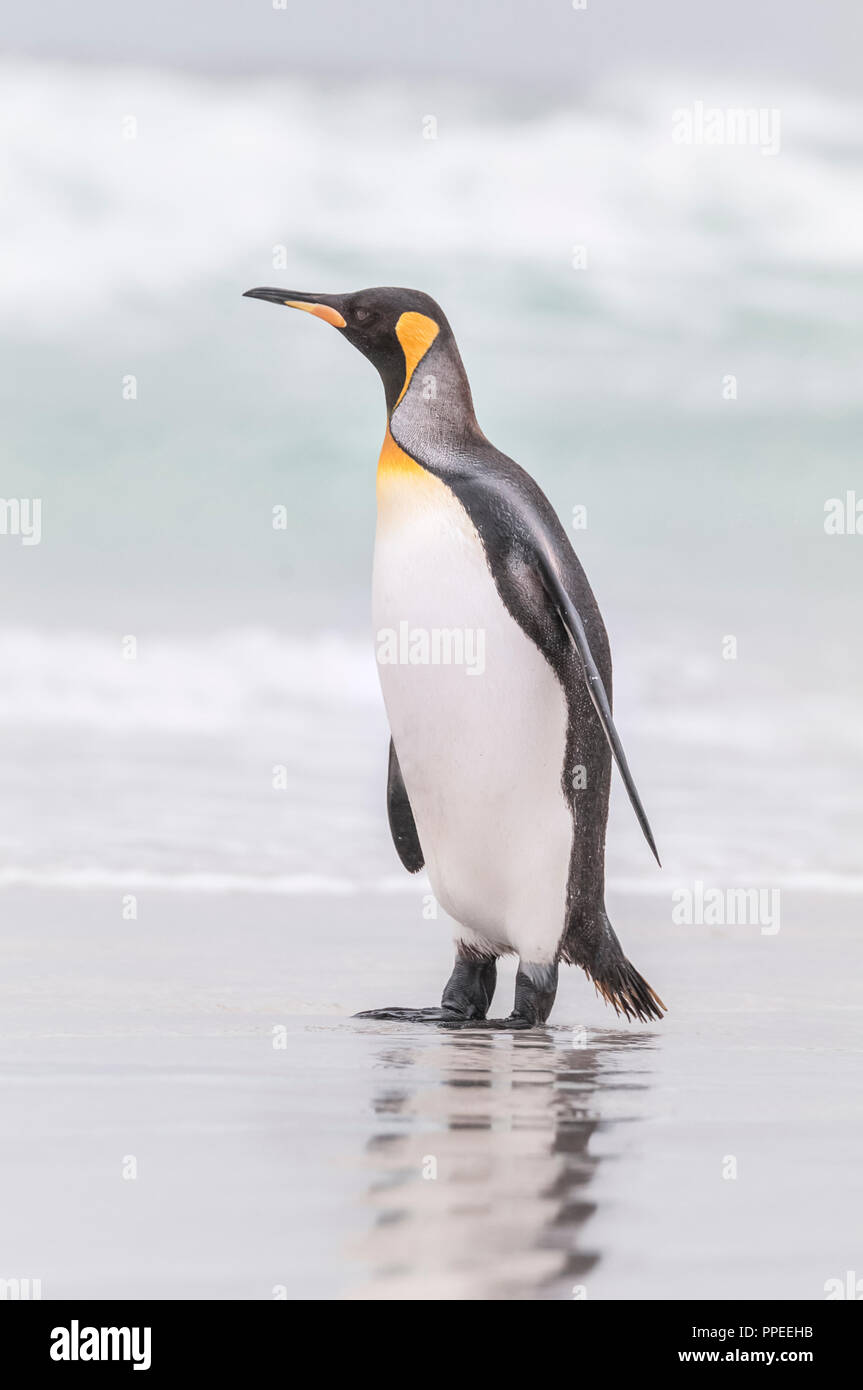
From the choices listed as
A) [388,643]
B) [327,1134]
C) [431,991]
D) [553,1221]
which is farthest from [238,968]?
[553,1221]

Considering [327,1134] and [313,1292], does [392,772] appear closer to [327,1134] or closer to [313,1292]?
[327,1134]

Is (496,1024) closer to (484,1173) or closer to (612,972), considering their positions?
(612,972)

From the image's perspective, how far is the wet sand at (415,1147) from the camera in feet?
5.36

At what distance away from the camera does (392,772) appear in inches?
179

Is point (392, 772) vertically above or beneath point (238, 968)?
above

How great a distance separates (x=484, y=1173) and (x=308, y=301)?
9.92 feet

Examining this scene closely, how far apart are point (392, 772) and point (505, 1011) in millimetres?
808

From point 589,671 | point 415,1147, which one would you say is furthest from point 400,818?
point 415,1147

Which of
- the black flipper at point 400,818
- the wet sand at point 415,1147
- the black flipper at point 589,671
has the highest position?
the black flipper at point 589,671

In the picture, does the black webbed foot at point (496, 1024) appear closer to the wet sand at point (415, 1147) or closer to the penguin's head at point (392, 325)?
the wet sand at point (415, 1147)

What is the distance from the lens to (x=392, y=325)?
4.31m

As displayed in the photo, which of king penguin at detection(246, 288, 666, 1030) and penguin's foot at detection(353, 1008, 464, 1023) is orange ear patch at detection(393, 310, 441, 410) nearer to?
king penguin at detection(246, 288, 666, 1030)

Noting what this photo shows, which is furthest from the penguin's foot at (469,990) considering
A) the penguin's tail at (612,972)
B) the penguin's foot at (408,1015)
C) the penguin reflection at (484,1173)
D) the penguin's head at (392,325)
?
the penguin's head at (392,325)

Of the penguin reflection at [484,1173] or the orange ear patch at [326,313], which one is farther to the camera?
the orange ear patch at [326,313]
